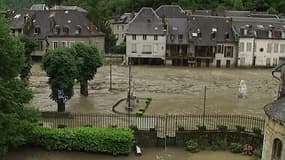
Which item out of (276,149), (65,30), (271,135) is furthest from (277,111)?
(65,30)

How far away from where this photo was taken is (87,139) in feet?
90.3

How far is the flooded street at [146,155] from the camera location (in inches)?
1068

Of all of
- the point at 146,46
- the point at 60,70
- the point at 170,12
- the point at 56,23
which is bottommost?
the point at 60,70

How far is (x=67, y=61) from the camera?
3681cm

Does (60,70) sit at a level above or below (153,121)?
above

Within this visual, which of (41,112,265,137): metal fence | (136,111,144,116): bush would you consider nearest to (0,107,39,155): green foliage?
(41,112,265,137): metal fence

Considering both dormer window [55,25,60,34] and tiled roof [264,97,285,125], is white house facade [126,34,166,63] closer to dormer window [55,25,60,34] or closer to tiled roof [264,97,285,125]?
dormer window [55,25,60,34]

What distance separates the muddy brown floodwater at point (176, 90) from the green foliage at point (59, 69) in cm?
381

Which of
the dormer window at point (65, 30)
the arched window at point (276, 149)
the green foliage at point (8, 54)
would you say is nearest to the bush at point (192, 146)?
the arched window at point (276, 149)

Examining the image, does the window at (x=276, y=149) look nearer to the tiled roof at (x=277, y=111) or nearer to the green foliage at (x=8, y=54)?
the tiled roof at (x=277, y=111)

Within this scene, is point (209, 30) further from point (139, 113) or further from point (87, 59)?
point (139, 113)

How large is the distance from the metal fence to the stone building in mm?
9468

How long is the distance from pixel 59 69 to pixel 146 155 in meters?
12.0

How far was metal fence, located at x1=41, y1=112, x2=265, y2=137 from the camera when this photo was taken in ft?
108
